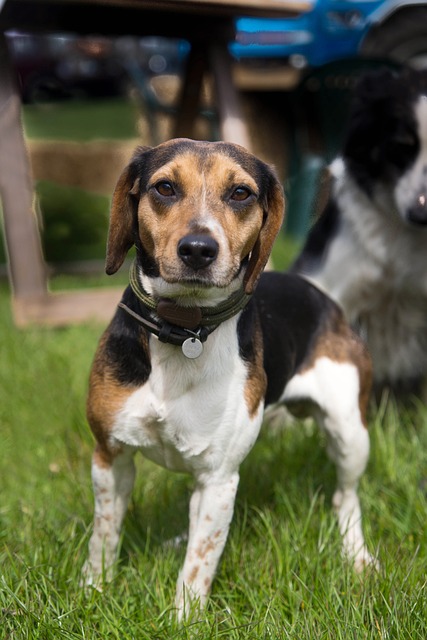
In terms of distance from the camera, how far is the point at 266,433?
3.47 meters

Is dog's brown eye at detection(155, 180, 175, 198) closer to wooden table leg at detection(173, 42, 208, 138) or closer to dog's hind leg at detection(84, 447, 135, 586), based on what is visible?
dog's hind leg at detection(84, 447, 135, 586)

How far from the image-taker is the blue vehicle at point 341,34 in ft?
20.2

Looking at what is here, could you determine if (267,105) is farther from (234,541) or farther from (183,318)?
(183,318)

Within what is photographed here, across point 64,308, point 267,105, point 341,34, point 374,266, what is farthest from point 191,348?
point 267,105

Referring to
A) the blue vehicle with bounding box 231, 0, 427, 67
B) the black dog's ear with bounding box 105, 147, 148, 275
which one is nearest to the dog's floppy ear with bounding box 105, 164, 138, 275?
the black dog's ear with bounding box 105, 147, 148, 275

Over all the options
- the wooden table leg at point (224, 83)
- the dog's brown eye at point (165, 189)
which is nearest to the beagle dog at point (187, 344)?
the dog's brown eye at point (165, 189)

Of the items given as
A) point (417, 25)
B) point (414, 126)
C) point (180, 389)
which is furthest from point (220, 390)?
point (417, 25)

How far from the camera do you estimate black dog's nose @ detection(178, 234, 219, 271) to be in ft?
6.23

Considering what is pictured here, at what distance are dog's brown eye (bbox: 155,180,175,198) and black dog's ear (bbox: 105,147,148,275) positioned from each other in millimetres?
108

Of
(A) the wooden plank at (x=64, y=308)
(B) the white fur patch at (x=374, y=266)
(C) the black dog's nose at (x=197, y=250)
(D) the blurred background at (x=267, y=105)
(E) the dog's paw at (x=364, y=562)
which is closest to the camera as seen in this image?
(C) the black dog's nose at (x=197, y=250)

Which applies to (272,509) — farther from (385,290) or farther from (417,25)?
(417,25)

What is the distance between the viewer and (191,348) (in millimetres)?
2150

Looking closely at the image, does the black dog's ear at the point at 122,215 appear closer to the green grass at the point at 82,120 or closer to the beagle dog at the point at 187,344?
the beagle dog at the point at 187,344

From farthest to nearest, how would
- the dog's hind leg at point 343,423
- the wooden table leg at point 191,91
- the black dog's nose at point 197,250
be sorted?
the wooden table leg at point 191,91
the dog's hind leg at point 343,423
the black dog's nose at point 197,250
